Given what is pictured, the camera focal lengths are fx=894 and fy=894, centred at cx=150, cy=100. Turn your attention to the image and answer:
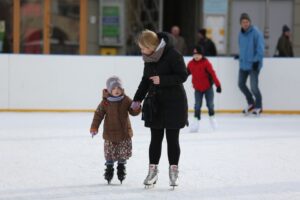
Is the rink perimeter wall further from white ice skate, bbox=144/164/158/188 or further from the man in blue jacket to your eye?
white ice skate, bbox=144/164/158/188

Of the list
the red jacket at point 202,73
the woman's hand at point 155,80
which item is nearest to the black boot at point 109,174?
the woman's hand at point 155,80

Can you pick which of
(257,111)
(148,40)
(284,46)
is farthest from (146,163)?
(284,46)

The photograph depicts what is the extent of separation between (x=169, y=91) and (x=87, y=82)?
8083 mm

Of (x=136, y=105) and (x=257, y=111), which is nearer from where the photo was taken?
(x=136, y=105)

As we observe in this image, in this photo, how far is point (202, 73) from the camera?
12219mm

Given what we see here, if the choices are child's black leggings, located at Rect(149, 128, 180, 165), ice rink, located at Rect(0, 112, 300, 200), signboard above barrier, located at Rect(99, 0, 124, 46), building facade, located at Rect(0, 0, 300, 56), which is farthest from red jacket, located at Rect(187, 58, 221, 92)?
signboard above barrier, located at Rect(99, 0, 124, 46)

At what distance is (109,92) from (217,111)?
7917 millimetres

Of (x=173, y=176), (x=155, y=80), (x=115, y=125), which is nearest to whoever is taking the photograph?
(x=155, y=80)

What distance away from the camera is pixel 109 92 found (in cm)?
739

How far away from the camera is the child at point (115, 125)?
737 cm

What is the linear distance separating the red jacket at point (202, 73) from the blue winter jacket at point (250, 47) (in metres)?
2.75

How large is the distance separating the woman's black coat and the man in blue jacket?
7.79m

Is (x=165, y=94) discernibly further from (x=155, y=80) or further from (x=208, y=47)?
(x=208, y=47)

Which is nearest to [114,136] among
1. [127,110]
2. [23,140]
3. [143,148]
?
[127,110]
